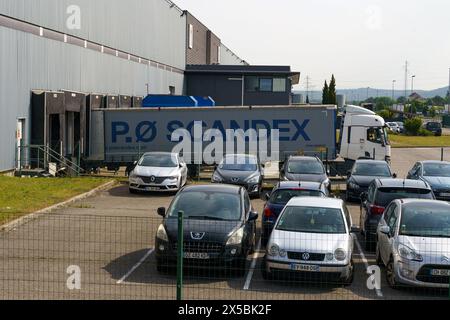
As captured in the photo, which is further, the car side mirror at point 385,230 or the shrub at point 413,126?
the shrub at point 413,126

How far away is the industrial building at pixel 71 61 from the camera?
28125mm

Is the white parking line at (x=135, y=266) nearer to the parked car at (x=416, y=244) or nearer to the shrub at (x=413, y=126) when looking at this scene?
the parked car at (x=416, y=244)

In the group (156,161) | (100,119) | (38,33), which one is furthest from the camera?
(100,119)

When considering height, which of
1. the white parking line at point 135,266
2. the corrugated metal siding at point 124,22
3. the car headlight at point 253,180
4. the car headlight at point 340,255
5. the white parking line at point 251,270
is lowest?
the white parking line at point 251,270

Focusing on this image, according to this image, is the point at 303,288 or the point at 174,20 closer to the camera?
the point at 303,288

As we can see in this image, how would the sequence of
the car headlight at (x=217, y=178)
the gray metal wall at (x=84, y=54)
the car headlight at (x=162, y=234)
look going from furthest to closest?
the gray metal wall at (x=84, y=54) → the car headlight at (x=217, y=178) → the car headlight at (x=162, y=234)

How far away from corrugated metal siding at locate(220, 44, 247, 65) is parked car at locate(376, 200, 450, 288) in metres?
84.8

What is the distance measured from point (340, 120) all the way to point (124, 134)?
33.7ft

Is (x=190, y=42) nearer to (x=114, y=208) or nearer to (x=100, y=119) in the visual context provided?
(x=100, y=119)

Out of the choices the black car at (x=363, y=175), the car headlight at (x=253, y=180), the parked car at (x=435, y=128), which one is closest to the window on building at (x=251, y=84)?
the parked car at (x=435, y=128)

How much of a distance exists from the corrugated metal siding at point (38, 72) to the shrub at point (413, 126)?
43.6 metres

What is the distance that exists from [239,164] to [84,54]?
14.2 m
